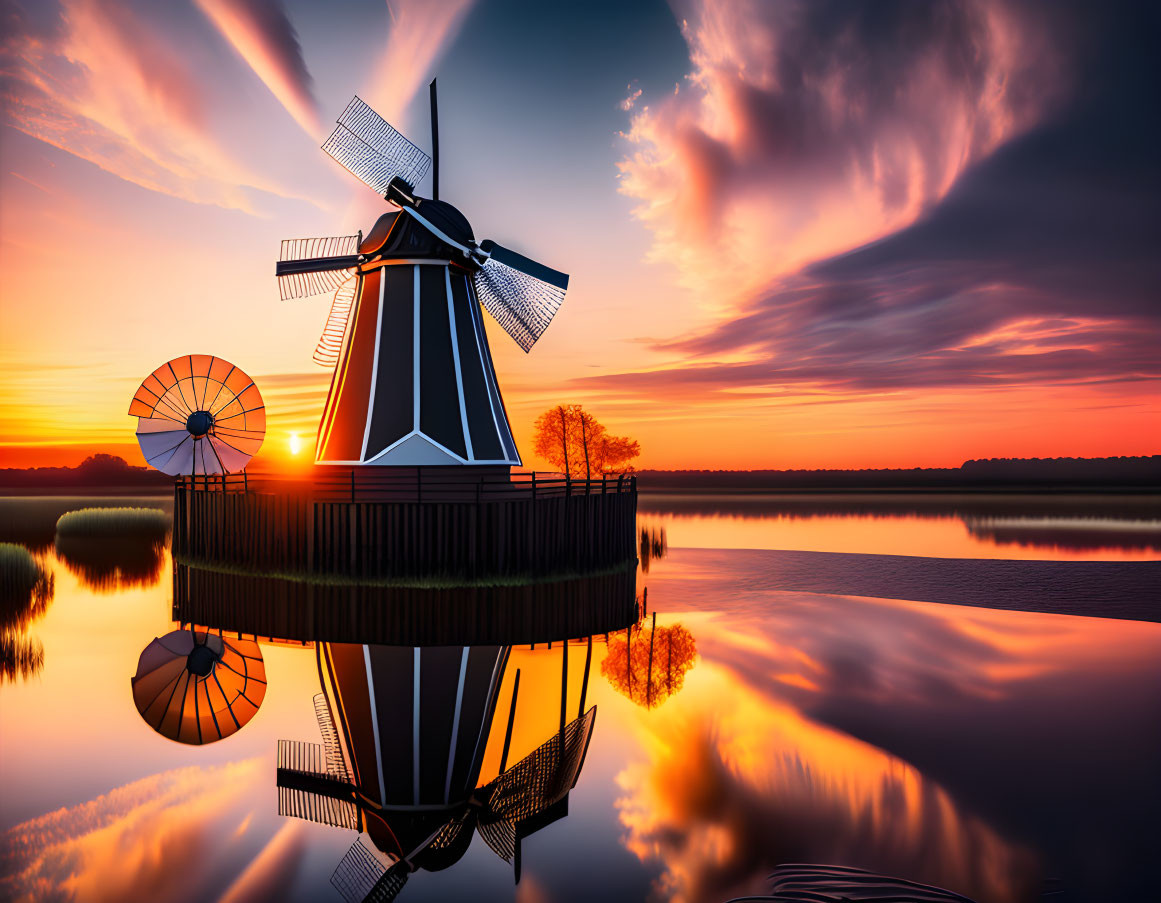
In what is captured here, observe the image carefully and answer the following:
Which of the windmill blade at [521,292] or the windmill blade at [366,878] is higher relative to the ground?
the windmill blade at [521,292]

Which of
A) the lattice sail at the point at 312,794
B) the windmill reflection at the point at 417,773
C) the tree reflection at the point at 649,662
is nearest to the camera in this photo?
the windmill reflection at the point at 417,773

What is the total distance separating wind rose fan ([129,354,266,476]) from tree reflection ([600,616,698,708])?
12.1 m

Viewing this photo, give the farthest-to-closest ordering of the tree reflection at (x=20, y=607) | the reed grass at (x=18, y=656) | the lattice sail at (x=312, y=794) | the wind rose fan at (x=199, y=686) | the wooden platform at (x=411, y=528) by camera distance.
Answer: the wooden platform at (x=411, y=528) → the tree reflection at (x=20, y=607) → the reed grass at (x=18, y=656) → the wind rose fan at (x=199, y=686) → the lattice sail at (x=312, y=794)

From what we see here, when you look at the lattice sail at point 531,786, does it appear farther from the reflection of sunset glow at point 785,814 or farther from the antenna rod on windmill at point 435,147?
the antenna rod on windmill at point 435,147

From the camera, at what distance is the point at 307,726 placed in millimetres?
7207

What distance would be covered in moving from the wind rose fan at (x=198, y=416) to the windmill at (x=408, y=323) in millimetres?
2911

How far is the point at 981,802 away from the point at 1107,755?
6.90 ft

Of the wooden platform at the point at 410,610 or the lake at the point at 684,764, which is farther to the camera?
the wooden platform at the point at 410,610

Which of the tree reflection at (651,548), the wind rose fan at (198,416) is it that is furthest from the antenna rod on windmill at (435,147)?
the tree reflection at (651,548)

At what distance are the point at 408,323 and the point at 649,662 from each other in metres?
10.2

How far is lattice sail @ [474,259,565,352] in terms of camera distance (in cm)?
1859

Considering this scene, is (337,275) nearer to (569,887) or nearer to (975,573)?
(569,887)

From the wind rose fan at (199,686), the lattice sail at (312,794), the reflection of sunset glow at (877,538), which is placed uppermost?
the lattice sail at (312,794)

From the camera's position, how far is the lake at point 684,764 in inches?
181
